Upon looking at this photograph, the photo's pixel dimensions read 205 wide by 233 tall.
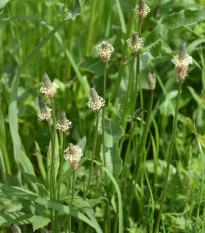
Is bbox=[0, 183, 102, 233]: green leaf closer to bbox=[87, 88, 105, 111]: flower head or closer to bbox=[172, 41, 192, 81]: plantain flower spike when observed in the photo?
bbox=[87, 88, 105, 111]: flower head

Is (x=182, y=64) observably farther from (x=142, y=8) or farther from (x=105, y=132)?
(x=105, y=132)

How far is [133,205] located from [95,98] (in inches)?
33.5

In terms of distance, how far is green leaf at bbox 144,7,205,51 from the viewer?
178 cm

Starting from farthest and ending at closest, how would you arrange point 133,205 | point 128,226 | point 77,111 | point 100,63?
point 77,111, point 100,63, point 133,205, point 128,226

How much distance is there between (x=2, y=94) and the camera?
7.29 feet

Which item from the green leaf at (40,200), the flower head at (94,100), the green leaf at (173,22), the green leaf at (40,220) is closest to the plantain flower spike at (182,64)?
the flower head at (94,100)

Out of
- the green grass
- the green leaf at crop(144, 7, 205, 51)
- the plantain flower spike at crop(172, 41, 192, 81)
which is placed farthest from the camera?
the green leaf at crop(144, 7, 205, 51)

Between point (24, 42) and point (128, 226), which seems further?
point (24, 42)

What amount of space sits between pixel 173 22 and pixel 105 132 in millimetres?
593

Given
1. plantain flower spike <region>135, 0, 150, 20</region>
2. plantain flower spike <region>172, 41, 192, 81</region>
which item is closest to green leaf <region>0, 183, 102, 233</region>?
plantain flower spike <region>172, 41, 192, 81</region>

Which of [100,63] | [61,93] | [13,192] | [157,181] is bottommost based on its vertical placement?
[157,181]

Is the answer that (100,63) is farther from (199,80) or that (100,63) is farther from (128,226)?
(128,226)

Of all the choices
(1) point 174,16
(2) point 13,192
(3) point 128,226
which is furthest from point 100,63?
(2) point 13,192

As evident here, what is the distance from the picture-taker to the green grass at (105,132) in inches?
58.0
